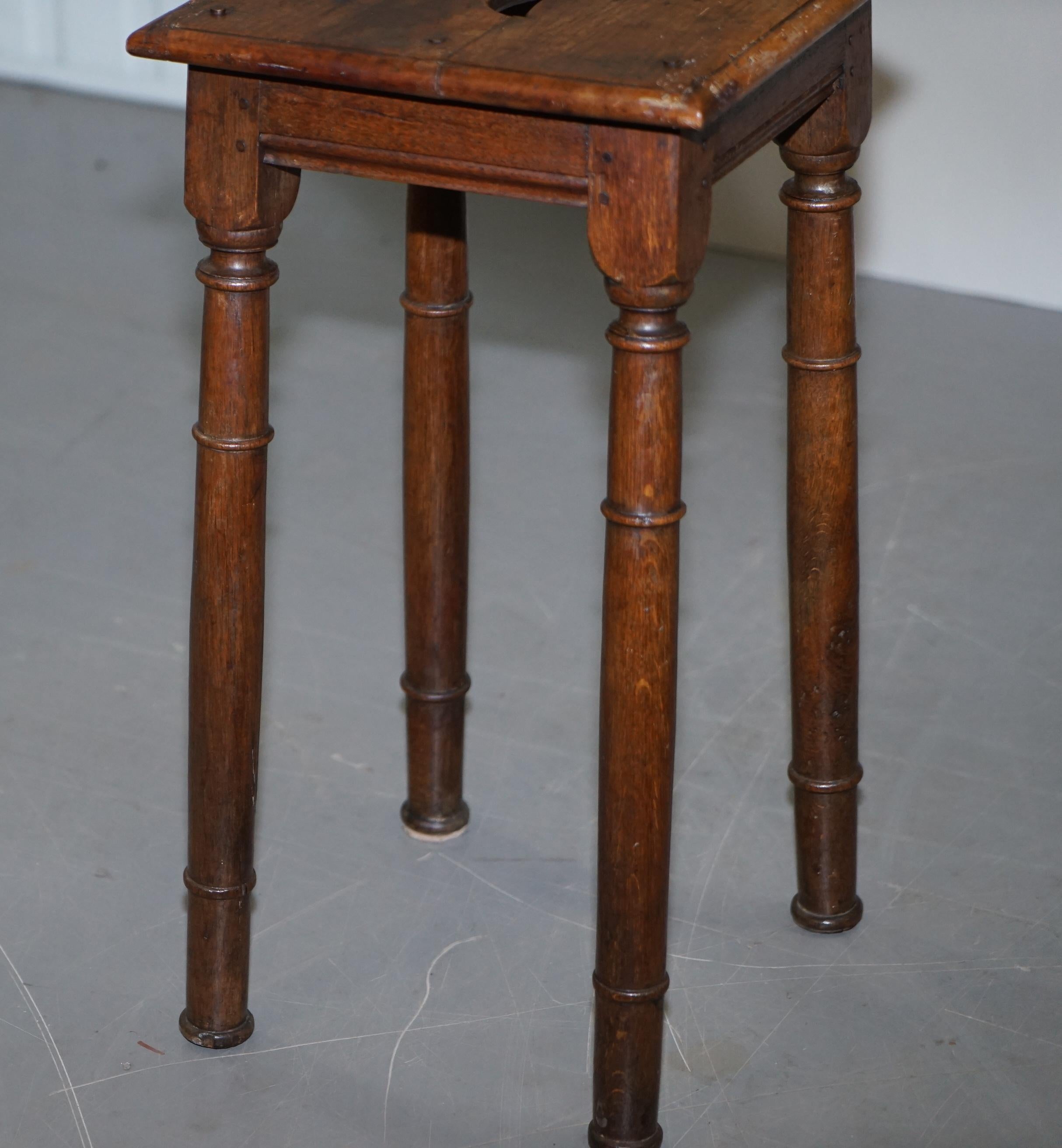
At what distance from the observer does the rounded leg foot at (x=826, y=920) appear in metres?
1.50

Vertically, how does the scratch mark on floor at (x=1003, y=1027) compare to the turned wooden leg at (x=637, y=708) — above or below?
below

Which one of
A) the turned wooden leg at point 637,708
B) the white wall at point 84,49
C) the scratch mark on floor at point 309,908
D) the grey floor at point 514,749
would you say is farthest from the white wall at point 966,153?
the turned wooden leg at point 637,708

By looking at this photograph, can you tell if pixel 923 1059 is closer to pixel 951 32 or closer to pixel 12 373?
pixel 12 373

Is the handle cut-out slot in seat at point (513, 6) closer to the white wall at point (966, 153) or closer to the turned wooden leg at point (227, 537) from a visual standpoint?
the turned wooden leg at point (227, 537)

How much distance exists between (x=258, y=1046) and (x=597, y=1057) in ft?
0.97

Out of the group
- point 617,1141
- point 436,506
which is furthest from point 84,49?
point 617,1141

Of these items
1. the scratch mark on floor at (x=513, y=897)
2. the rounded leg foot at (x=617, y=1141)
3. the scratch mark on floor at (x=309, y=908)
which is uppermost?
the rounded leg foot at (x=617, y=1141)

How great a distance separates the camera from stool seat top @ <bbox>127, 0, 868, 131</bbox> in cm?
97

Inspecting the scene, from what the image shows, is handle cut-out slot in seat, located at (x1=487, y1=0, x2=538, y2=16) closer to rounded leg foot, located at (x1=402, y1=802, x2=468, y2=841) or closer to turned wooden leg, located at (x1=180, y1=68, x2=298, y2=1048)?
turned wooden leg, located at (x1=180, y1=68, x2=298, y2=1048)

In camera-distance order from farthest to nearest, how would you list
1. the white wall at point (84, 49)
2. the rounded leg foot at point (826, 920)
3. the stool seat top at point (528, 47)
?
the white wall at point (84, 49)
the rounded leg foot at point (826, 920)
the stool seat top at point (528, 47)

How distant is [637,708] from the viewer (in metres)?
1.11

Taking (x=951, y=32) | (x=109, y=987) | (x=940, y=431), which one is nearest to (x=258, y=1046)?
(x=109, y=987)

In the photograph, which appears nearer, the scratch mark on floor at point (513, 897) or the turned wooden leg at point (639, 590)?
the turned wooden leg at point (639, 590)

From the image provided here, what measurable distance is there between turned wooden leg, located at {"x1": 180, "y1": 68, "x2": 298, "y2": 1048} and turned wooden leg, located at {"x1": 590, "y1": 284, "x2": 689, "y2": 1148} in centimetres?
24
